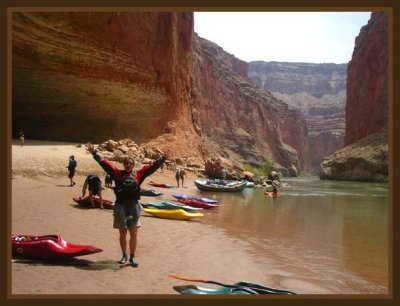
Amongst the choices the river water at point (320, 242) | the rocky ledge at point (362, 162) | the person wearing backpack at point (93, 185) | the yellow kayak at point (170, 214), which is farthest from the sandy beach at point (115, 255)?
the rocky ledge at point (362, 162)

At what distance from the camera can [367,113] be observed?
261 feet

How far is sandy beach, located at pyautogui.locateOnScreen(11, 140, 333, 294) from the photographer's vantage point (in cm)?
548

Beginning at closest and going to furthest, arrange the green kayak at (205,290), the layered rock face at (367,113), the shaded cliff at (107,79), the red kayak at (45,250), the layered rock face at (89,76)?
the green kayak at (205,290) → the red kayak at (45,250) → the layered rock face at (89,76) → the shaded cliff at (107,79) → the layered rock face at (367,113)

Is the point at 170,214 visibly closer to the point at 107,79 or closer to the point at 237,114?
the point at 107,79

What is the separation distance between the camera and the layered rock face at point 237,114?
86.9m

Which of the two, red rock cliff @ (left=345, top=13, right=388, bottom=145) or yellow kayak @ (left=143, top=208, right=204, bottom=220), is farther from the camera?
→ red rock cliff @ (left=345, top=13, right=388, bottom=145)

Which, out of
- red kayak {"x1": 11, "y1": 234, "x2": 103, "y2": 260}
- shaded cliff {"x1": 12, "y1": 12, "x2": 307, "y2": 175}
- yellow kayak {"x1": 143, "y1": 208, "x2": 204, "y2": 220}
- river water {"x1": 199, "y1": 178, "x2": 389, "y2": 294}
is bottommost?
river water {"x1": 199, "y1": 178, "x2": 389, "y2": 294}

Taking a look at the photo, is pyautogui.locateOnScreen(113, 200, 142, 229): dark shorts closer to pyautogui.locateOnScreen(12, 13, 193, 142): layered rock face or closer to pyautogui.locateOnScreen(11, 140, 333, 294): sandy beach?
pyautogui.locateOnScreen(11, 140, 333, 294): sandy beach

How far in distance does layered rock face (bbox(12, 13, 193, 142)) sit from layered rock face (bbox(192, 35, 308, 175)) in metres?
28.9

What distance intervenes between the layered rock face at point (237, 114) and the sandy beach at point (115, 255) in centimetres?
5202

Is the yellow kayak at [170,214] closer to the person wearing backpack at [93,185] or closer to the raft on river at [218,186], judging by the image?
the person wearing backpack at [93,185]

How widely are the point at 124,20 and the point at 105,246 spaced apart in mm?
28596

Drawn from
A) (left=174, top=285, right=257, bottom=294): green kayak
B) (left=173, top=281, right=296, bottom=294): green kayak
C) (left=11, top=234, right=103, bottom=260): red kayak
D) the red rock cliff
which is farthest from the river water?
the red rock cliff
